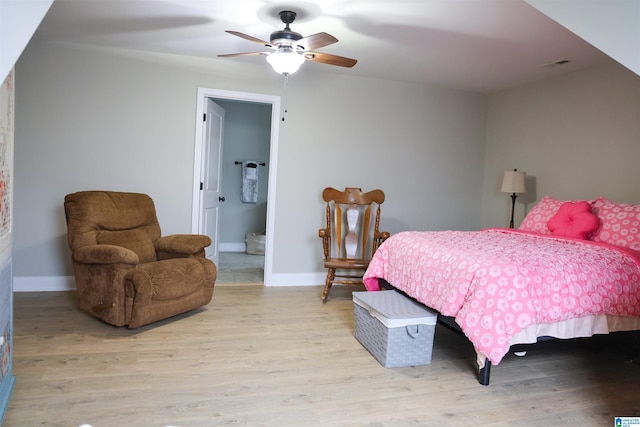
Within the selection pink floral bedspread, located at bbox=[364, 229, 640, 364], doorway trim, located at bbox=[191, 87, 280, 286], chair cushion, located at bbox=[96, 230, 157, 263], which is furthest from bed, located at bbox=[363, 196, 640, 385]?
chair cushion, located at bbox=[96, 230, 157, 263]

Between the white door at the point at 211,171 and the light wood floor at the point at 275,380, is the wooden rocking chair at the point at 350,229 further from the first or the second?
the white door at the point at 211,171

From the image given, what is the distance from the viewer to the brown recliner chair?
2.88m

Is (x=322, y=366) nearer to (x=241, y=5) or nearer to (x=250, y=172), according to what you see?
(x=241, y=5)

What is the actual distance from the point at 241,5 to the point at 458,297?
229 centimetres

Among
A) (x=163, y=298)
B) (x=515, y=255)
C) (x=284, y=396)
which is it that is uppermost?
(x=515, y=255)

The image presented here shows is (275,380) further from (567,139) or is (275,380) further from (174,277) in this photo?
(567,139)

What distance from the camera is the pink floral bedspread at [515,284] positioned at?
2.19 m

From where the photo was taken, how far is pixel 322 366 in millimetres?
2541

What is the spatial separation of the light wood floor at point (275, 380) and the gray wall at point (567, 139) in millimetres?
1465

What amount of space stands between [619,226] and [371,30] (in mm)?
Answer: 2243

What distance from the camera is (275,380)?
2.33m

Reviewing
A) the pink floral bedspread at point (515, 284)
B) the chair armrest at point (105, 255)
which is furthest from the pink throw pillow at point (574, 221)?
the chair armrest at point (105, 255)

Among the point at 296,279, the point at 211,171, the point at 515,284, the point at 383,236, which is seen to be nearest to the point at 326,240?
the point at 383,236

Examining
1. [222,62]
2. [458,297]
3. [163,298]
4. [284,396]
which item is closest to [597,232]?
[458,297]
